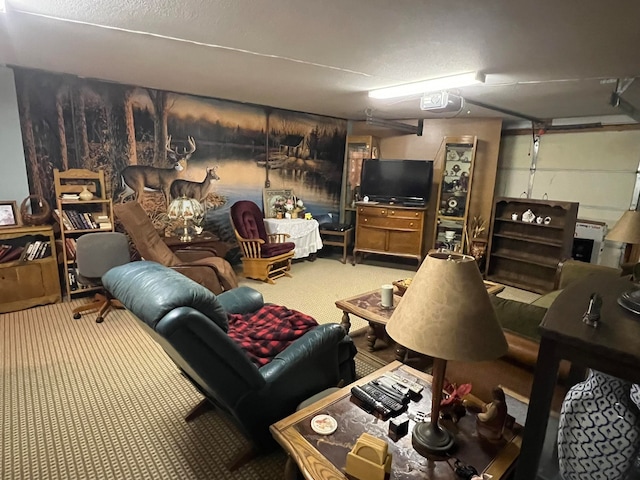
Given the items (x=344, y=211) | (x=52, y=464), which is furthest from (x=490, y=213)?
(x=52, y=464)

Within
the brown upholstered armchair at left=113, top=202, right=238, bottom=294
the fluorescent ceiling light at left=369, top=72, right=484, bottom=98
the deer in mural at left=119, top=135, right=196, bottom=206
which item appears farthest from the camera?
the deer in mural at left=119, top=135, right=196, bottom=206

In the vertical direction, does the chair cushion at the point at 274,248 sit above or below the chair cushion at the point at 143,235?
below

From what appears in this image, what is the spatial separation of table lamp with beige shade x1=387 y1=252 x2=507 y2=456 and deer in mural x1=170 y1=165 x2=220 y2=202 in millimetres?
4175

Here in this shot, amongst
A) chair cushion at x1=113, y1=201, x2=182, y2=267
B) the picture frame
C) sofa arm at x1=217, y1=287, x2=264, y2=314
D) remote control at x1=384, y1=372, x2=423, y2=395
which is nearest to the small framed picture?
chair cushion at x1=113, y1=201, x2=182, y2=267

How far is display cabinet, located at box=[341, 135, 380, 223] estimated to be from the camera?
5863 millimetres

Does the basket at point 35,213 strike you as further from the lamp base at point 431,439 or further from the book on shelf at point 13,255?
the lamp base at point 431,439

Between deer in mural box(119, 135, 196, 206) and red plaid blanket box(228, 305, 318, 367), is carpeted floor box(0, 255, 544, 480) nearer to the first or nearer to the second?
red plaid blanket box(228, 305, 318, 367)

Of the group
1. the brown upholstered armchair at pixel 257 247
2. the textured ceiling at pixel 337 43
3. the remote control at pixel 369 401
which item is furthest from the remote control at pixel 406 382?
the brown upholstered armchair at pixel 257 247

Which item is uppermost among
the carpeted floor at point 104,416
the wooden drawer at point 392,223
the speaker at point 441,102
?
the speaker at point 441,102

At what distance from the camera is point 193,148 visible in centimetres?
461

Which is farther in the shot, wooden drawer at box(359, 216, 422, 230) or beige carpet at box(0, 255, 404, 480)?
wooden drawer at box(359, 216, 422, 230)

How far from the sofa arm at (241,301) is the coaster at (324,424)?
→ 133 cm

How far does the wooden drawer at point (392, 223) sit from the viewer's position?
523cm

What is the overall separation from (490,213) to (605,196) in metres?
1.39
